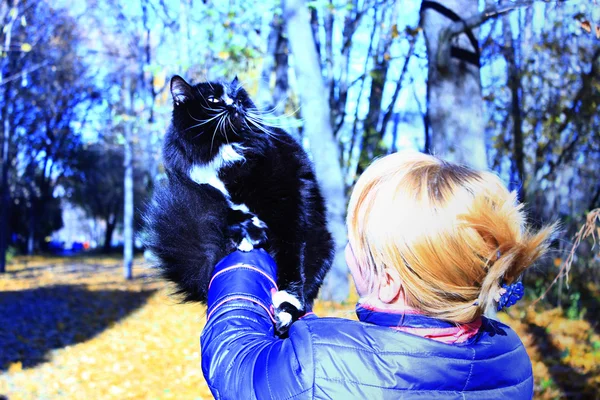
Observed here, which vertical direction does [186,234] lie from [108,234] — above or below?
above

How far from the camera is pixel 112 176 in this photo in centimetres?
3228

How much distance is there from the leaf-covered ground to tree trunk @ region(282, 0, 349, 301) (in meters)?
0.79

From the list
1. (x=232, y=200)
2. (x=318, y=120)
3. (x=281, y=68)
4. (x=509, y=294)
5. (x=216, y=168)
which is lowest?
(x=509, y=294)

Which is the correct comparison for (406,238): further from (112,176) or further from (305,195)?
(112,176)

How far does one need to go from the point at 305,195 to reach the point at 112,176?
32.4 metres

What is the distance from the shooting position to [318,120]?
23.5ft

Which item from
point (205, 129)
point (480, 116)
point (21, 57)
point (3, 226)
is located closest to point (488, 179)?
point (205, 129)

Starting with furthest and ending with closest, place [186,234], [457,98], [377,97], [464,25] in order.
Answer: [377,97]
[457,98]
[464,25]
[186,234]

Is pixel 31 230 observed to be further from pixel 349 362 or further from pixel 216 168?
pixel 349 362

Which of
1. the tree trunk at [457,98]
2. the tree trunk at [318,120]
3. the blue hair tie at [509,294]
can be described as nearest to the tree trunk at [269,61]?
the tree trunk at [318,120]

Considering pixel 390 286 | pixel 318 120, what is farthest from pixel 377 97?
pixel 390 286

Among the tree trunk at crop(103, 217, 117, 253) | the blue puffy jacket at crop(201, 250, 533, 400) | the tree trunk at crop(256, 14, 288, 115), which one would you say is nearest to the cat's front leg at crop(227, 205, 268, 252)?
the blue puffy jacket at crop(201, 250, 533, 400)

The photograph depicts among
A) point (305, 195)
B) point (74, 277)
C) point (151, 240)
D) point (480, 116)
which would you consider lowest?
point (74, 277)

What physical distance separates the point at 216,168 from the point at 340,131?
9473 millimetres
